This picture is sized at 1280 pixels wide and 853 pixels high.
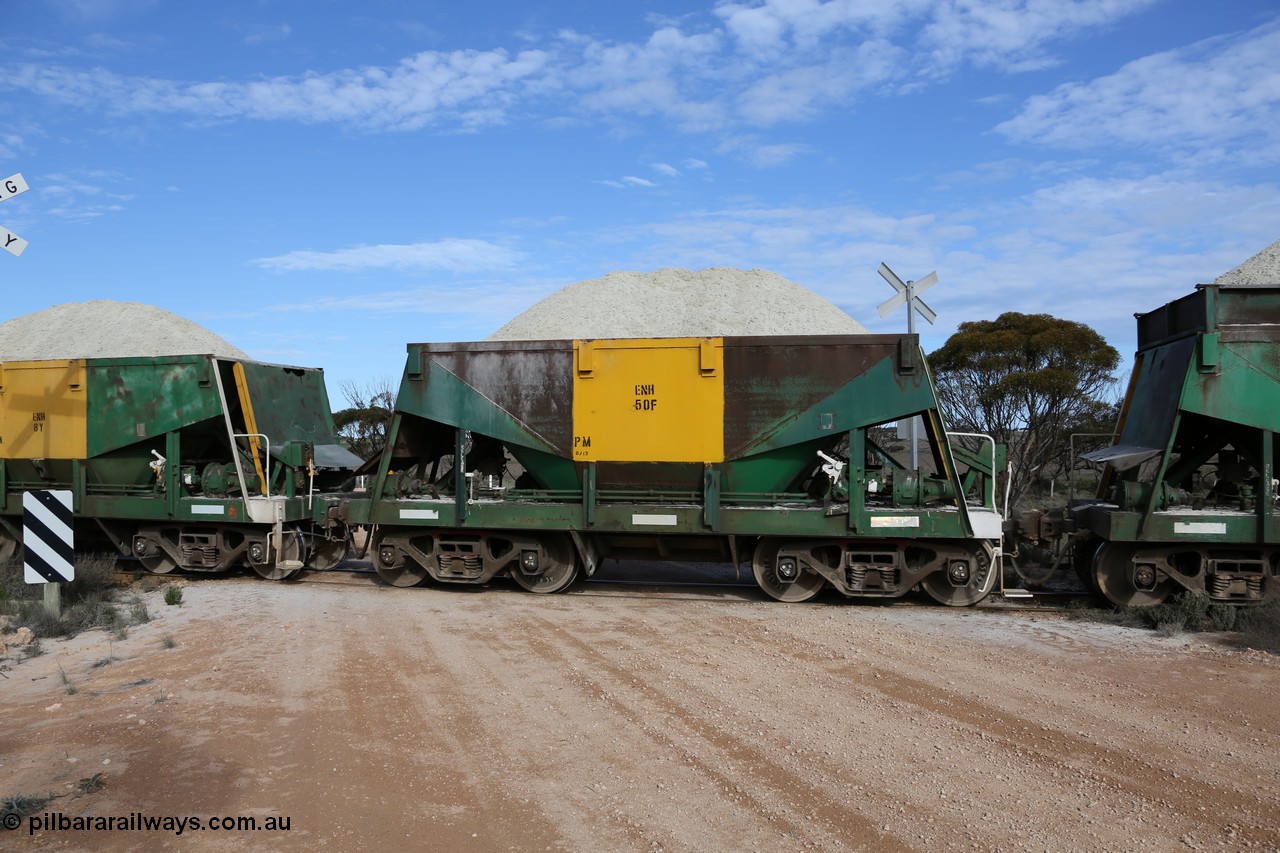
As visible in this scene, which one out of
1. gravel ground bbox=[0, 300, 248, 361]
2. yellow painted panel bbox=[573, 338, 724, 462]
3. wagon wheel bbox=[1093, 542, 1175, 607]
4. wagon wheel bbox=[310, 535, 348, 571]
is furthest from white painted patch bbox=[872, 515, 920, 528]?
gravel ground bbox=[0, 300, 248, 361]

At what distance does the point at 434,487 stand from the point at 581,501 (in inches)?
92.3

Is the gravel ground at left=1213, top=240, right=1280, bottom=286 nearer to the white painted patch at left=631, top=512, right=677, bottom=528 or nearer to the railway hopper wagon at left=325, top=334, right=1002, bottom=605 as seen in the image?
the railway hopper wagon at left=325, top=334, right=1002, bottom=605

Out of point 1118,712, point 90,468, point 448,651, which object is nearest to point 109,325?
point 90,468

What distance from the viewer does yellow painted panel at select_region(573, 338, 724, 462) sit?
1046 centimetres

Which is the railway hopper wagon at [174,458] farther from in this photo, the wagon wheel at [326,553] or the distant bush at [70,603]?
the distant bush at [70,603]

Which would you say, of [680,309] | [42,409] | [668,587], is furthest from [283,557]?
[680,309]

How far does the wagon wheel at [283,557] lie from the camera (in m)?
12.2

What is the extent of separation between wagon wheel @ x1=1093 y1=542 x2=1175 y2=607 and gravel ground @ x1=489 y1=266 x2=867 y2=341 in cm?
3907

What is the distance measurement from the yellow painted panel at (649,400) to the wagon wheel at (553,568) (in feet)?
3.99

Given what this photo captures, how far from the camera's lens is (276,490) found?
12.6 m

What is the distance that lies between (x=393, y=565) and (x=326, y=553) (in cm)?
225

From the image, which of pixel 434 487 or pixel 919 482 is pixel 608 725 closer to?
pixel 919 482

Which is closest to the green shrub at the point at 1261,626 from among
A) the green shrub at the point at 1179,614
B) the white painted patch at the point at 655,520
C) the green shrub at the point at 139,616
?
the green shrub at the point at 1179,614

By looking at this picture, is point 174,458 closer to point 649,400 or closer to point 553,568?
point 553,568
